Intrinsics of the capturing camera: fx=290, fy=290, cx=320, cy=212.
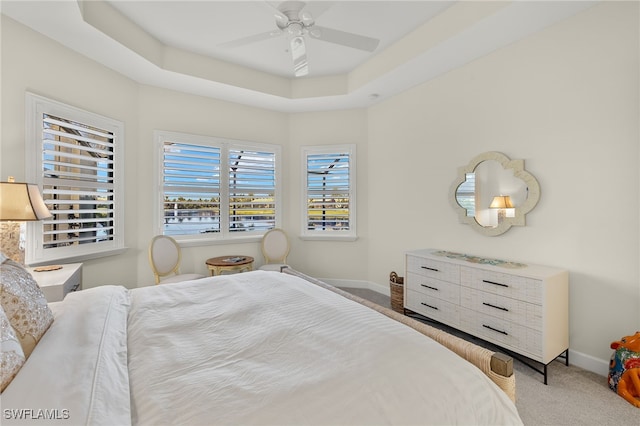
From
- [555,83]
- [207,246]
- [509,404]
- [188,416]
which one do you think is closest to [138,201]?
[207,246]

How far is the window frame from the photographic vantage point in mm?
3783

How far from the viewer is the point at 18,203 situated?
204 centimetres

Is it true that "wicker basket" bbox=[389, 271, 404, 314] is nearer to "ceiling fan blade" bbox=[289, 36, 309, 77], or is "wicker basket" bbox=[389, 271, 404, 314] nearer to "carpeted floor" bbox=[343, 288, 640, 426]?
"carpeted floor" bbox=[343, 288, 640, 426]

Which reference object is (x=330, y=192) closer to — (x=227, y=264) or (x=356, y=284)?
(x=356, y=284)

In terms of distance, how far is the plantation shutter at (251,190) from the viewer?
4.34 metres

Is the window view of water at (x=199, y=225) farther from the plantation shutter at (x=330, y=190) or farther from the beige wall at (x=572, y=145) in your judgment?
the beige wall at (x=572, y=145)

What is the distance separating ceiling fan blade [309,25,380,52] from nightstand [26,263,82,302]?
260 cm

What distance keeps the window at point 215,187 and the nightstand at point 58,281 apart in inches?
52.8

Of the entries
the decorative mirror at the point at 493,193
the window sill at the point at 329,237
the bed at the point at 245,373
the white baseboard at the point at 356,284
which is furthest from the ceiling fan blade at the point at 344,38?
the white baseboard at the point at 356,284

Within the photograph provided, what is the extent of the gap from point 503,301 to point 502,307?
52mm

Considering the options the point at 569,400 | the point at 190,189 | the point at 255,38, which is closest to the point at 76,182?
the point at 190,189

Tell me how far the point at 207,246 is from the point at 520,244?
374cm

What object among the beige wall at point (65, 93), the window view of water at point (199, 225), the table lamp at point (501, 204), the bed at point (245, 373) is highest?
the beige wall at point (65, 93)

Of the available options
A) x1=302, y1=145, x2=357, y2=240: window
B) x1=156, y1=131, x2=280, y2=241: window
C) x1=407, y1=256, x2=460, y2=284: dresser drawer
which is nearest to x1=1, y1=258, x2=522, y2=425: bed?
x1=407, y1=256, x2=460, y2=284: dresser drawer
